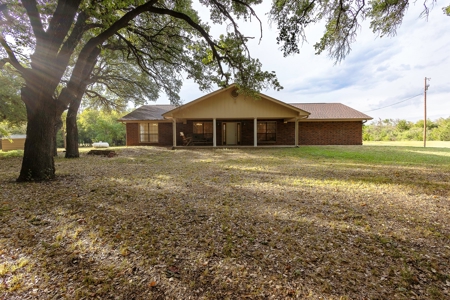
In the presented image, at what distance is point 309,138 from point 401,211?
14.4m

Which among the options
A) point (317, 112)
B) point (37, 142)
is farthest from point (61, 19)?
point (317, 112)

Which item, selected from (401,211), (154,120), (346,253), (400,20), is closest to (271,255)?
(346,253)

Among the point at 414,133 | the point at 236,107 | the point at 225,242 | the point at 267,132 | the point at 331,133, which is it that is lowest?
the point at 225,242

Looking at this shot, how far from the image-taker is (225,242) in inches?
91.4

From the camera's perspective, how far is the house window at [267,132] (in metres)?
16.9

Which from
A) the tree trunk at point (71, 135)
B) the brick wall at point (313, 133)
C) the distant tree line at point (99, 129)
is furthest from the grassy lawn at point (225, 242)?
the distant tree line at point (99, 129)

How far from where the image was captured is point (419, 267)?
1883 mm

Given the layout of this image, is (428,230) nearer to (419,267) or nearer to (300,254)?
(419,267)

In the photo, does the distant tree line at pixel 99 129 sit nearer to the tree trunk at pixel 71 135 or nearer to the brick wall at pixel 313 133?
the brick wall at pixel 313 133

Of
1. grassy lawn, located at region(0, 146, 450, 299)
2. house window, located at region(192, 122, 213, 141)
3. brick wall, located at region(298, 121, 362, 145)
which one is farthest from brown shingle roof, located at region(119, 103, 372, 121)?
grassy lawn, located at region(0, 146, 450, 299)

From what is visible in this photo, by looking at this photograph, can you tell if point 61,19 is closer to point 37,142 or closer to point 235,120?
point 37,142

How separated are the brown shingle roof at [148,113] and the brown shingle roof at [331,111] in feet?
39.8

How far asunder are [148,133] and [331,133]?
15.5 m

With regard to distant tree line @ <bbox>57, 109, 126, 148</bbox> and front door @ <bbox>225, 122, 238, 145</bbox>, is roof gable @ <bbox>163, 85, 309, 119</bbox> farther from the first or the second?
distant tree line @ <bbox>57, 109, 126, 148</bbox>
